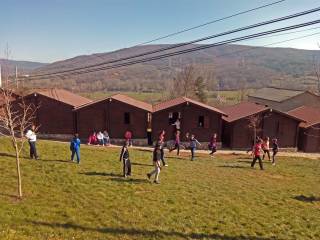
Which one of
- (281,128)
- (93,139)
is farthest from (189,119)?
(281,128)

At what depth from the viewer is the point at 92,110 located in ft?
116

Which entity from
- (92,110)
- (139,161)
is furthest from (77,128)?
(139,161)

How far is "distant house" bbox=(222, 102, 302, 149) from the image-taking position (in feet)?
116

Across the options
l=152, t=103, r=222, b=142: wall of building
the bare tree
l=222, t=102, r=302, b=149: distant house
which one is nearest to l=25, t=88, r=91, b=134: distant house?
l=152, t=103, r=222, b=142: wall of building

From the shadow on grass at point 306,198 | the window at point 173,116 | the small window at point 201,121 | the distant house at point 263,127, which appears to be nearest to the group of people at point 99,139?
the window at point 173,116

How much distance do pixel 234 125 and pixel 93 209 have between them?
25.3 meters

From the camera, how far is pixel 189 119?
115 feet

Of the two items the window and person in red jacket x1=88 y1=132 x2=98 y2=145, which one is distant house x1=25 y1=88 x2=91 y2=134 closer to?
person in red jacket x1=88 y1=132 x2=98 y2=145

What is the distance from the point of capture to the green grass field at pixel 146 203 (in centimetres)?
1102

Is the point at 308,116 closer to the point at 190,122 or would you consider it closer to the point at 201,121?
the point at 201,121

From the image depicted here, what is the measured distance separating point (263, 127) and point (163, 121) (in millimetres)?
10213

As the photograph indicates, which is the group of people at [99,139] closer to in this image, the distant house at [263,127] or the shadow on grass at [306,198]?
the distant house at [263,127]

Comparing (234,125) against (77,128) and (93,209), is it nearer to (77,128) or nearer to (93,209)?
(77,128)

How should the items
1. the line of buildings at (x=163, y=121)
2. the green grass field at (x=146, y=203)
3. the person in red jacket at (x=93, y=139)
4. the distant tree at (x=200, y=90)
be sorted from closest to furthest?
1. the green grass field at (x=146, y=203)
2. the person in red jacket at (x=93, y=139)
3. the line of buildings at (x=163, y=121)
4. the distant tree at (x=200, y=90)
